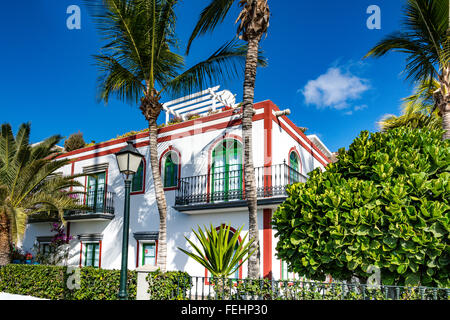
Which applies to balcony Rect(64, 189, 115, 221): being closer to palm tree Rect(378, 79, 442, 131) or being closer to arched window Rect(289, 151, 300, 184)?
arched window Rect(289, 151, 300, 184)

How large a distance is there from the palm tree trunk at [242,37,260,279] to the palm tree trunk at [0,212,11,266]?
899cm

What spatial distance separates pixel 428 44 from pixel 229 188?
7900mm

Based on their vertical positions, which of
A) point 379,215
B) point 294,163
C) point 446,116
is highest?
point 446,116

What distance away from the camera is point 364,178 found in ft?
24.6

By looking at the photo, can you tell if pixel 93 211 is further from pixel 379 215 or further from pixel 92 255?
pixel 379 215

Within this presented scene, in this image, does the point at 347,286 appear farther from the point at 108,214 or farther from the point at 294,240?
the point at 108,214

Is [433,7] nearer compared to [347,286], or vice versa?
[347,286]

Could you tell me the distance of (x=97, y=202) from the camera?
1845 cm

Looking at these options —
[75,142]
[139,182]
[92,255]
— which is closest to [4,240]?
[92,255]

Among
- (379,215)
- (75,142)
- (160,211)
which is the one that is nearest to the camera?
(379,215)

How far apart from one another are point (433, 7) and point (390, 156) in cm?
618

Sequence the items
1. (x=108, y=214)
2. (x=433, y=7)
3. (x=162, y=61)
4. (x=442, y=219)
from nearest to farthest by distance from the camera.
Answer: (x=442, y=219)
(x=433, y=7)
(x=162, y=61)
(x=108, y=214)

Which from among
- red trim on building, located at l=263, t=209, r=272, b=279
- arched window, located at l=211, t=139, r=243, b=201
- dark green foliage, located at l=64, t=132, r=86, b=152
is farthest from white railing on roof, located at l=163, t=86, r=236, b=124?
dark green foliage, located at l=64, t=132, r=86, b=152
